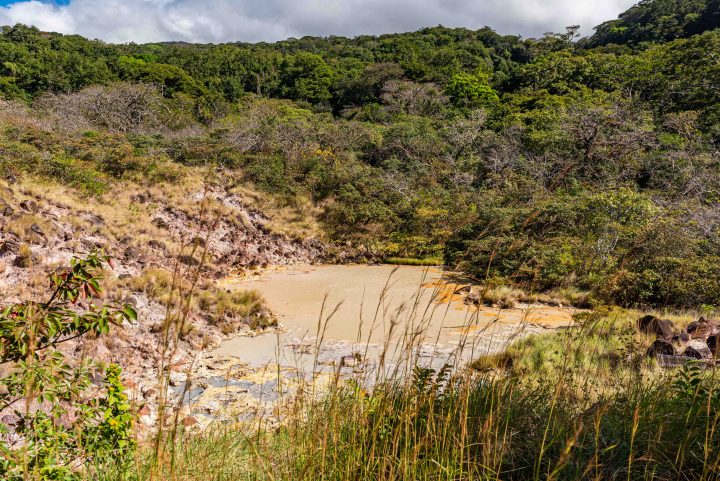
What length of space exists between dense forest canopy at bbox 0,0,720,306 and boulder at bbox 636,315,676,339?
0.81 meters

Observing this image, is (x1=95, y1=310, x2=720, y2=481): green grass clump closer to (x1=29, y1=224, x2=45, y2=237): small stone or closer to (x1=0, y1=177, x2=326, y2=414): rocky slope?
(x1=0, y1=177, x2=326, y2=414): rocky slope

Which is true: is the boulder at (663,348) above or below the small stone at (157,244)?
below

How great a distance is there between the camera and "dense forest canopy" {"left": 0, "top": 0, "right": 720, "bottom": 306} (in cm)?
1148

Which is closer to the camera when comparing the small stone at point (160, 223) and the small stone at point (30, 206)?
the small stone at point (30, 206)

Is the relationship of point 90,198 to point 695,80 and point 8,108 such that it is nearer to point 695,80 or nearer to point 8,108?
point 8,108

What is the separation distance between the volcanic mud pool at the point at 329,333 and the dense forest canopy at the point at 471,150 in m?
1.33

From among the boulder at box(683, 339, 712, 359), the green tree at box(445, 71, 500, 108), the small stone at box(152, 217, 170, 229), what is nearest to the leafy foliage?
the boulder at box(683, 339, 712, 359)

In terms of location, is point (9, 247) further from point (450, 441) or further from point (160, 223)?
point (450, 441)

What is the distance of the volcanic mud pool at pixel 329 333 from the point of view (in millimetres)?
5074

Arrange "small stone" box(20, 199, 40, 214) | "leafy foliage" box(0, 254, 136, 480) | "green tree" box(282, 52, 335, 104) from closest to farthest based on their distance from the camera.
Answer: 1. "leafy foliage" box(0, 254, 136, 480)
2. "small stone" box(20, 199, 40, 214)
3. "green tree" box(282, 52, 335, 104)

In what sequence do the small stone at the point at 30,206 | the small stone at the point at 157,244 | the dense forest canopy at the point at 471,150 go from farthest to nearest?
the small stone at the point at 157,244 → the dense forest canopy at the point at 471,150 → the small stone at the point at 30,206

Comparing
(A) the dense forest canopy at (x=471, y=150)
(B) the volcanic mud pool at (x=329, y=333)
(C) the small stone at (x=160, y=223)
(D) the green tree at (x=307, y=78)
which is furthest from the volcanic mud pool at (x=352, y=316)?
(D) the green tree at (x=307, y=78)

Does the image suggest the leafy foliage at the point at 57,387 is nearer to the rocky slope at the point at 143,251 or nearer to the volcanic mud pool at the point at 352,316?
the rocky slope at the point at 143,251

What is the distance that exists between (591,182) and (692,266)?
696 cm
